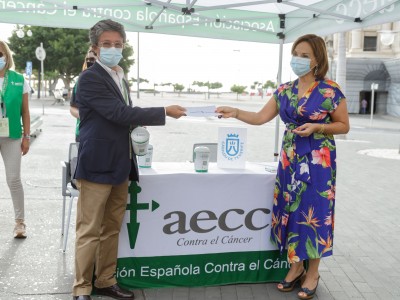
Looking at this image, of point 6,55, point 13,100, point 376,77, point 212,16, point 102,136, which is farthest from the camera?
point 376,77

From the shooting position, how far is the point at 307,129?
347 centimetres

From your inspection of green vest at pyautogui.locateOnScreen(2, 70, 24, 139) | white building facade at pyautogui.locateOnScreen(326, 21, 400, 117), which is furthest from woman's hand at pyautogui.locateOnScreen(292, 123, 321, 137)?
white building facade at pyautogui.locateOnScreen(326, 21, 400, 117)

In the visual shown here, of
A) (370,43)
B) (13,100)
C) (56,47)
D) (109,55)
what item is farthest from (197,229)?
(370,43)

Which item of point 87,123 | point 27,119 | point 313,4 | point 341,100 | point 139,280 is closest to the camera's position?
point 87,123

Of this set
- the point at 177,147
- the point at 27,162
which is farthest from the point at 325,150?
the point at 177,147

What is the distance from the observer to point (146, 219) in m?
3.77

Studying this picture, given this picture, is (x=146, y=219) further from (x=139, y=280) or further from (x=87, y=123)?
(x=87, y=123)

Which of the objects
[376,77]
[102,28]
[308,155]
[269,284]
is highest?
[376,77]

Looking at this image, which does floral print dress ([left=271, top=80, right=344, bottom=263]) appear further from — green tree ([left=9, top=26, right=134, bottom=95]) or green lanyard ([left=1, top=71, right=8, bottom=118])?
green tree ([left=9, top=26, right=134, bottom=95])

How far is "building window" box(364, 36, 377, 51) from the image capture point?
46.8 metres

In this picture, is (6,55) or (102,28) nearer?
(102,28)

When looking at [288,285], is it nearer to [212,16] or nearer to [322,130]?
[322,130]

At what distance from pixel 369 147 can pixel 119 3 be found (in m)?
12.2

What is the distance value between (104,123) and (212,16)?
3467 mm
